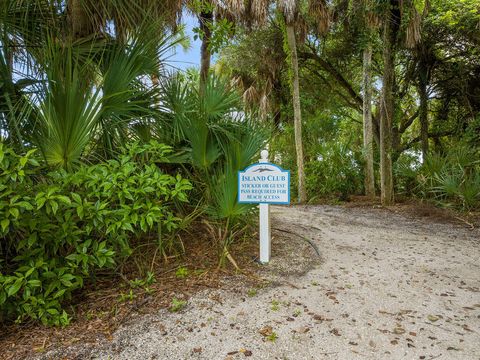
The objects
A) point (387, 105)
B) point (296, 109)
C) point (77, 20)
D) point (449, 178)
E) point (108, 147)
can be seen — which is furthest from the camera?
point (296, 109)

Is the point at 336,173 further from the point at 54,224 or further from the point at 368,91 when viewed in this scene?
the point at 54,224

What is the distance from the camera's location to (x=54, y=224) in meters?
2.65

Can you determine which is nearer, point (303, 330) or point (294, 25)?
point (303, 330)

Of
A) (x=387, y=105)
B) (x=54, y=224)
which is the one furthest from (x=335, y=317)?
(x=387, y=105)

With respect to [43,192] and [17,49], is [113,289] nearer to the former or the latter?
[43,192]

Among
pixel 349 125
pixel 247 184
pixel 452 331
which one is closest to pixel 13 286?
pixel 247 184

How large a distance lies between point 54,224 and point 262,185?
2.05 m

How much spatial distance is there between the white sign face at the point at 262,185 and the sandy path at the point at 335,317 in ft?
2.61

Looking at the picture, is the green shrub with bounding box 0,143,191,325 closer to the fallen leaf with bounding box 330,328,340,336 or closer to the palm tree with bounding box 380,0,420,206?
the fallen leaf with bounding box 330,328,340,336

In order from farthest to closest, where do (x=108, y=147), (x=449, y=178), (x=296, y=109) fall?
(x=296, y=109)
(x=449, y=178)
(x=108, y=147)

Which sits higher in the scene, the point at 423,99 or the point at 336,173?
the point at 423,99

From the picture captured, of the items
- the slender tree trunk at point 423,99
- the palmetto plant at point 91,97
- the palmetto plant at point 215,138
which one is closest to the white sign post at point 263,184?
the palmetto plant at point 215,138

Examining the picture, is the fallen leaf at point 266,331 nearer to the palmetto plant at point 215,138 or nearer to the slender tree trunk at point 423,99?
the palmetto plant at point 215,138

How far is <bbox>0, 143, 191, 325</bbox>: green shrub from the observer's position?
7.77 ft
